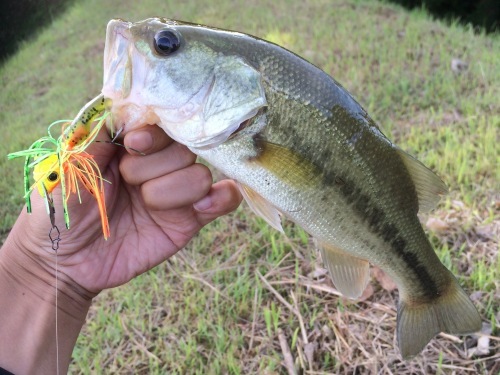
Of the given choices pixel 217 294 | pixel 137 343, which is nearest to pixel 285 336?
pixel 217 294

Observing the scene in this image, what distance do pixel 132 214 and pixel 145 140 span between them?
513 millimetres

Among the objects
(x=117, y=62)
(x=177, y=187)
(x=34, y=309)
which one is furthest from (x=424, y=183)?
(x=34, y=309)

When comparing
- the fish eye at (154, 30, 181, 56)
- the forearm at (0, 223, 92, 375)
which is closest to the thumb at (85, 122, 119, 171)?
the fish eye at (154, 30, 181, 56)

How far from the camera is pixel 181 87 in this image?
52.5 inches

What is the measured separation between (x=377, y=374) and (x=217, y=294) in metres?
0.88

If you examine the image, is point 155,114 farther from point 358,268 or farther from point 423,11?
point 423,11

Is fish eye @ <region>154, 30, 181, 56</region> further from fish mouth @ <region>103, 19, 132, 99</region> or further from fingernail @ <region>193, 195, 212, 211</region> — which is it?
fingernail @ <region>193, 195, 212, 211</region>

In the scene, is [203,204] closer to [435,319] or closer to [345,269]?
[345,269]

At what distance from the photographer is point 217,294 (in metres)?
2.51

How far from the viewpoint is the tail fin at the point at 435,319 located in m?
1.67

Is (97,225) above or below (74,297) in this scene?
above

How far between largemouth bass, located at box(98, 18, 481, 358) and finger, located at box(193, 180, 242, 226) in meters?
0.19

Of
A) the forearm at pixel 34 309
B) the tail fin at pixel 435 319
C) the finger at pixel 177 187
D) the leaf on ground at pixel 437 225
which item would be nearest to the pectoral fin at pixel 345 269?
the tail fin at pixel 435 319

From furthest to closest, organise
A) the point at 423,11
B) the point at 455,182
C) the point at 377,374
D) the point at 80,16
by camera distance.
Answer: the point at 80,16 < the point at 423,11 < the point at 455,182 < the point at 377,374
